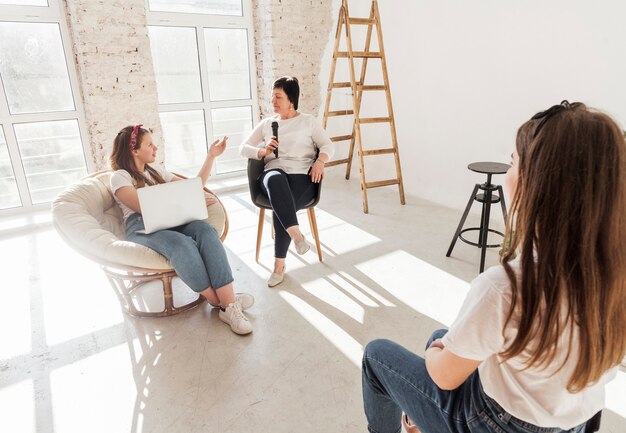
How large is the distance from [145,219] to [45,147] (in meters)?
2.31

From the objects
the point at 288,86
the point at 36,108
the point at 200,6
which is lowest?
the point at 36,108

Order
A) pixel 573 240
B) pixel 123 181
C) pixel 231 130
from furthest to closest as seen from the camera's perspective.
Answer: pixel 231 130 < pixel 123 181 < pixel 573 240

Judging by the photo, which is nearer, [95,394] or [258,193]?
[95,394]

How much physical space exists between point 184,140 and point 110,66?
110 centimetres

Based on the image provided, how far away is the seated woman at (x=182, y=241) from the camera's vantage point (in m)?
2.09

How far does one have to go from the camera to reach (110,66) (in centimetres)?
348

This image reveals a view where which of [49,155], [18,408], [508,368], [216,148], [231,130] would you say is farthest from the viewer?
[231,130]

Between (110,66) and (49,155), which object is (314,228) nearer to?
(110,66)

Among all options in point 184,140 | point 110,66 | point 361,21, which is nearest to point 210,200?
point 110,66

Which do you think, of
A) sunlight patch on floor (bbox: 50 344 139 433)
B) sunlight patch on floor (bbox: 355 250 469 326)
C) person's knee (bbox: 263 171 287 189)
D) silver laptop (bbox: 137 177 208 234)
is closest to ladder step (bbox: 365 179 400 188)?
sunlight patch on floor (bbox: 355 250 469 326)

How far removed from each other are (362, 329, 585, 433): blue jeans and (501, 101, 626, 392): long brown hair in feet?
0.63

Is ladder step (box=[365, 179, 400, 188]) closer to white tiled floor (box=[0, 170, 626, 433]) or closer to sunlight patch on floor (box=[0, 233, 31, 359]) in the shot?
white tiled floor (box=[0, 170, 626, 433])

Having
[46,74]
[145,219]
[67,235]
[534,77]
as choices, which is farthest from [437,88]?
[46,74]

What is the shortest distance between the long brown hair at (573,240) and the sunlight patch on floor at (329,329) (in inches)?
49.8
